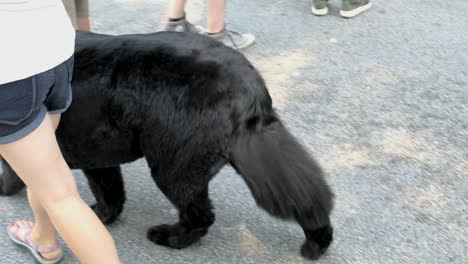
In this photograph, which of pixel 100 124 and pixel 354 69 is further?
pixel 354 69

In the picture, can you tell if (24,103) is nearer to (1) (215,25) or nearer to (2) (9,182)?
(2) (9,182)

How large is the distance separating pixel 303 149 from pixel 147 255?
31.7 inches

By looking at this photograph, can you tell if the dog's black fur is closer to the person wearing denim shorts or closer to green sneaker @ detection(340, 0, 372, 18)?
the person wearing denim shorts

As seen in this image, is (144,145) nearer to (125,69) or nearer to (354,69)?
(125,69)

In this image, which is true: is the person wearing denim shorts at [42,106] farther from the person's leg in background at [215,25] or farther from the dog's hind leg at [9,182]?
the person's leg in background at [215,25]

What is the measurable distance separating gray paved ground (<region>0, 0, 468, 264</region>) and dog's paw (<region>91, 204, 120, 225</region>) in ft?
0.13

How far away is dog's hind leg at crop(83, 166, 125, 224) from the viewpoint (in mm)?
2291

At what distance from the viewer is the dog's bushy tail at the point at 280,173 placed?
1887 millimetres

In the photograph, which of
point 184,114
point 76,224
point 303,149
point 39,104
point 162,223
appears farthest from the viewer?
point 162,223

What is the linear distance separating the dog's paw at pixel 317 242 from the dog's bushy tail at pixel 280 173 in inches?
3.0

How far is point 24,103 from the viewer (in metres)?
1.43

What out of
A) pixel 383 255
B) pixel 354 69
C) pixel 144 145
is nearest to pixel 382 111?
pixel 354 69

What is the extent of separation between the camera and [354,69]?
11.8 ft

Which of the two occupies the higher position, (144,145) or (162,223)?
(144,145)
